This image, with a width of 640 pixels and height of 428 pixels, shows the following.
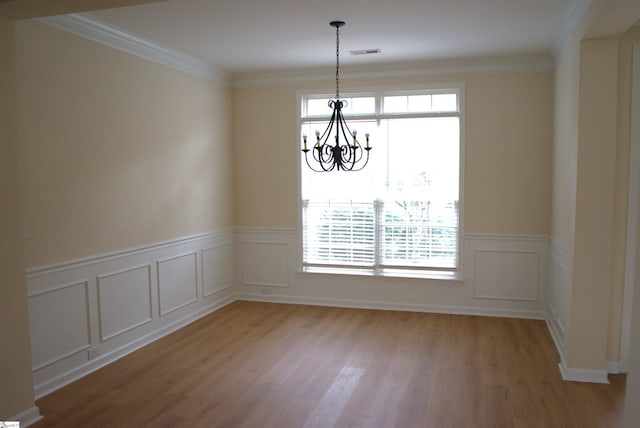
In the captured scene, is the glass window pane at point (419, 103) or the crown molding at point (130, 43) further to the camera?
the glass window pane at point (419, 103)

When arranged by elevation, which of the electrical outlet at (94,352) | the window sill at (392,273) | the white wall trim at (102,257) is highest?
the white wall trim at (102,257)

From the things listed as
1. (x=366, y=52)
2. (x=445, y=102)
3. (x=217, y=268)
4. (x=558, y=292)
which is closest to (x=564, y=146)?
(x=558, y=292)

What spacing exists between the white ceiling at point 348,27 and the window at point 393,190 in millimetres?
638

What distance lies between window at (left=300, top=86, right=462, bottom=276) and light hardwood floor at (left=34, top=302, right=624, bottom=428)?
96 cm

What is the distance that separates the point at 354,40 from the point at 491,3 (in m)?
1.43

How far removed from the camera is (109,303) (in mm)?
4398

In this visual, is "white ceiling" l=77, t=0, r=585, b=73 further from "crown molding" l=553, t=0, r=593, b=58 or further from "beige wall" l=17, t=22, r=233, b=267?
"beige wall" l=17, t=22, r=233, b=267

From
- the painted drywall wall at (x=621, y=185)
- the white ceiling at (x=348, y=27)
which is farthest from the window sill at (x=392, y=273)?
the white ceiling at (x=348, y=27)

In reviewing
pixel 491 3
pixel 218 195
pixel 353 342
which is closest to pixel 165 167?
pixel 218 195

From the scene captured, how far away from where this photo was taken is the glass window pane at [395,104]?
602 cm

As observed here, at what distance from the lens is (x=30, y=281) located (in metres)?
3.61

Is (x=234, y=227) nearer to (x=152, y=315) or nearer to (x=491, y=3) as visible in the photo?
(x=152, y=315)

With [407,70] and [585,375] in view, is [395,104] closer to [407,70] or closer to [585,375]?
[407,70]

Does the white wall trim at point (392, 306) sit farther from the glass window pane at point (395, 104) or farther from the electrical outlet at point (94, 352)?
the electrical outlet at point (94, 352)
